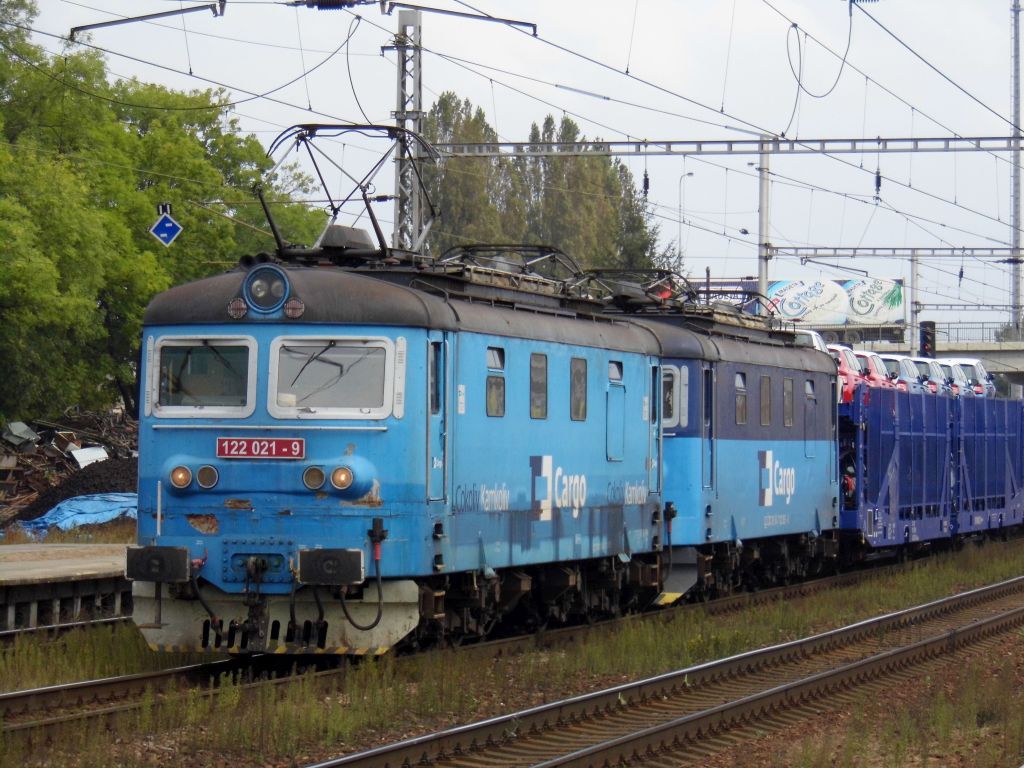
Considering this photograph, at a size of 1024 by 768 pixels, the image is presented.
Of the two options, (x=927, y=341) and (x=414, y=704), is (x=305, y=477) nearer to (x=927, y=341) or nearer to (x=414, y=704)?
(x=414, y=704)

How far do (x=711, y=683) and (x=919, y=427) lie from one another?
14978 millimetres

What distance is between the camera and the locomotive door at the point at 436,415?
43.0 ft

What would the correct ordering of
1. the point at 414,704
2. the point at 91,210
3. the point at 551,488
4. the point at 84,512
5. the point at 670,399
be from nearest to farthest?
the point at 414,704 < the point at 551,488 < the point at 670,399 < the point at 84,512 < the point at 91,210

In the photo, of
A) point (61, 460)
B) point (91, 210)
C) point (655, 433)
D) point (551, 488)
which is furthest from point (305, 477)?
point (61, 460)

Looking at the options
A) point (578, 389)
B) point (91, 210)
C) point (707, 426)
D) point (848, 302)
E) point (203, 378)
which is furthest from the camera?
point (848, 302)

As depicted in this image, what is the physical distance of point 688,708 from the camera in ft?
41.4

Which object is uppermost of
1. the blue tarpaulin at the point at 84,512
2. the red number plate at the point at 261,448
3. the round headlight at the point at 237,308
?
the round headlight at the point at 237,308

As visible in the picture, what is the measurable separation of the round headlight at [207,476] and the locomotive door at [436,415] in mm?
1694

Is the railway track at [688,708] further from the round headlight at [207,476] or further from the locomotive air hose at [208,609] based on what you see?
the round headlight at [207,476]

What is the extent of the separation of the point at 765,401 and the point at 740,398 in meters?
0.98

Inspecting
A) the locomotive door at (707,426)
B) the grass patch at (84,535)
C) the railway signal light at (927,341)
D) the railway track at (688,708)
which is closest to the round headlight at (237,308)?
the railway track at (688,708)

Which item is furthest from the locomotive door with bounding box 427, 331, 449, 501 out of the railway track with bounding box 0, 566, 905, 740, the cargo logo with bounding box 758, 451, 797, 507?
the cargo logo with bounding box 758, 451, 797, 507

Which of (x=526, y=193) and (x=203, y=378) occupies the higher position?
(x=526, y=193)

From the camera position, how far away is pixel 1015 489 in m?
34.5
